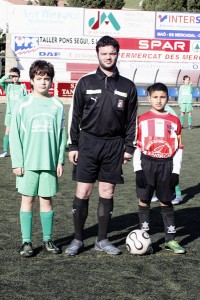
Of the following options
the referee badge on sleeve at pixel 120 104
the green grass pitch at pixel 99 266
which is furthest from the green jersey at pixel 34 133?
the green grass pitch at pixel 99 266

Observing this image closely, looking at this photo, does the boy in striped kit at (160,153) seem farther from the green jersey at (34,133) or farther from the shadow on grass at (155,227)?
the green jersey at (34,133)

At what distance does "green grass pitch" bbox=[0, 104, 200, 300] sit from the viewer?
202 inches

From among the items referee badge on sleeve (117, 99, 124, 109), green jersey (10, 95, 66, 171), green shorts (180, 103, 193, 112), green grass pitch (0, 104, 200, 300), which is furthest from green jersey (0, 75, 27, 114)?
green shorts (180, 103, 193, 112)

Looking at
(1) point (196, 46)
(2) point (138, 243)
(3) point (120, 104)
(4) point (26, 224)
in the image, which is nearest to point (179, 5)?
(1) point (196, 46)

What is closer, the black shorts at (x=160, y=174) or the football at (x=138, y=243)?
the football at (x=138, y=243)

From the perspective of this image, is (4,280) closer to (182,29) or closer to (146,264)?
(146,264)

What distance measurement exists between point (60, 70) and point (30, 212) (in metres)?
33.1

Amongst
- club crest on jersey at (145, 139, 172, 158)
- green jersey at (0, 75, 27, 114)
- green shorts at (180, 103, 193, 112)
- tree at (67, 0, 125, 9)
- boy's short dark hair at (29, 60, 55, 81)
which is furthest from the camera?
tree at (67, 0, 125, 9)

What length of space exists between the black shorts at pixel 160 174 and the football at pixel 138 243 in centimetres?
43

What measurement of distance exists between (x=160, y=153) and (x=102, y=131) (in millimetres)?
665

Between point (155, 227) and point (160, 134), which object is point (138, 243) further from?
point (155, 227)

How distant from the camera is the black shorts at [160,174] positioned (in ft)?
21.1

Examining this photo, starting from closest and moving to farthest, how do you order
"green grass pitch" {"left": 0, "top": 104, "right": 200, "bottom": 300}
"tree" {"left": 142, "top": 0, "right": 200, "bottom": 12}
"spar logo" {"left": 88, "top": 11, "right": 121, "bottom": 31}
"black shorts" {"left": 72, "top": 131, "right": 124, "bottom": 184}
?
1. "green grass pitch" {"left": 0, "top": 104, "right": 200, "bottom": 300}
2. "black shorts" {"left": 72, "top": 131, "right": 124, "bottom": 184}
3. "spar logo" {"left": 88, "top": 11, "right": 121, "bottom": 31}
4. "tree" {"left": 142, "top": 0, "right": 200, "bottom": 12}

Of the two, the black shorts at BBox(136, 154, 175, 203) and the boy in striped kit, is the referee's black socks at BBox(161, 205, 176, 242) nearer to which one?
the boy in striped kit
